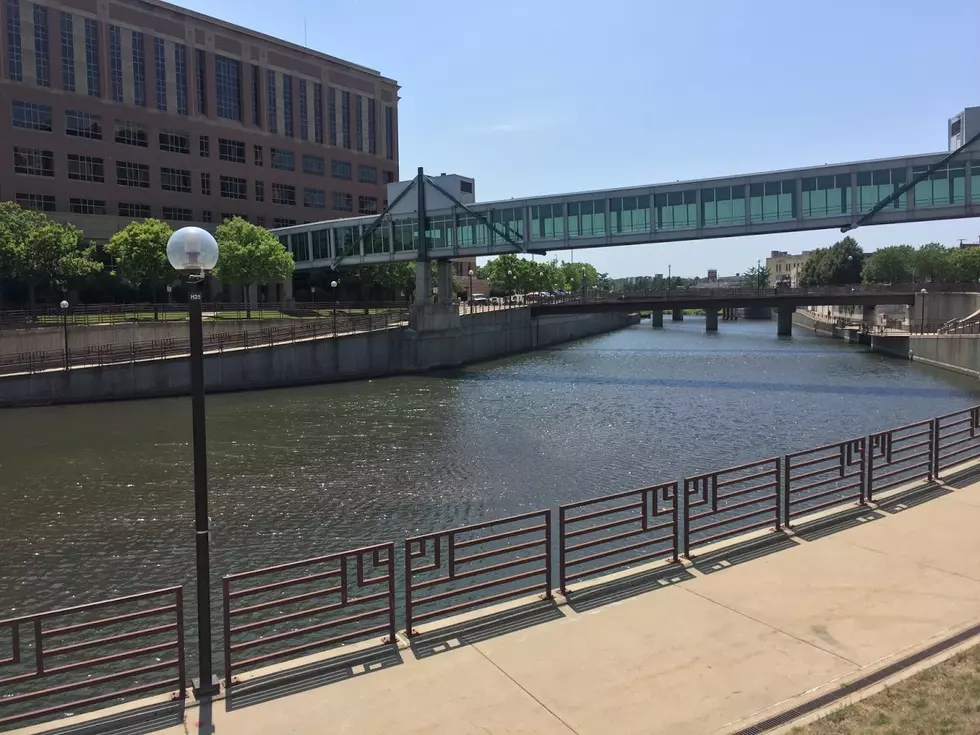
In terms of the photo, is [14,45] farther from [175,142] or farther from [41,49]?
[175,142]

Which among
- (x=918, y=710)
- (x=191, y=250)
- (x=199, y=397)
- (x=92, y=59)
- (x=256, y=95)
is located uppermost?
(x=256, y=95)

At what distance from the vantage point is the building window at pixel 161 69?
80.6 meters

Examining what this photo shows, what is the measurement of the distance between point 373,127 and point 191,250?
335ft

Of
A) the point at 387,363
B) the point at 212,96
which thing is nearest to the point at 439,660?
the point at 387,363

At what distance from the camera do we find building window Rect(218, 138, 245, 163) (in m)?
86.2

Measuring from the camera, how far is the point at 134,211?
7869cm

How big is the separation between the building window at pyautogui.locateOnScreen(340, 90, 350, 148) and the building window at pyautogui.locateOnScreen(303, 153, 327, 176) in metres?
4.78

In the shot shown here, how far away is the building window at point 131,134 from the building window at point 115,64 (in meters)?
2.50

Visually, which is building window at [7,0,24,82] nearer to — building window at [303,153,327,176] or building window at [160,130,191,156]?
building window at [160,130,191,156]

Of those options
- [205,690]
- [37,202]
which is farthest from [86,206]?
[205,690]

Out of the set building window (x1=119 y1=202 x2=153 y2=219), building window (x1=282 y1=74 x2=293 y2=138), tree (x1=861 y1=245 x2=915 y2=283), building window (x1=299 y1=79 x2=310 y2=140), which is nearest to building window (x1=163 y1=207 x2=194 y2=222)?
building window (x1=119 y1=202 x2=153 y2=219)

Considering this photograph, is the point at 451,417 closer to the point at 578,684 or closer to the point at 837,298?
the point at 578,684

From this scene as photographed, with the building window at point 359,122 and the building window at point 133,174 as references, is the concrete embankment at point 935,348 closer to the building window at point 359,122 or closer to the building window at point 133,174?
the building window at point 359,122

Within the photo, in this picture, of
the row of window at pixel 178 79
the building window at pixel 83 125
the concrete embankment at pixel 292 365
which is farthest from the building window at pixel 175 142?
the concrete embankment at pixel 292 365
